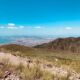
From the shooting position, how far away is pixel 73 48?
192875mm

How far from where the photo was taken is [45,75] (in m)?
12.2

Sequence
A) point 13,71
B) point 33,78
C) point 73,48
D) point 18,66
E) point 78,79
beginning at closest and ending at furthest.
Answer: point 33,78
point 13,71
point 18,66
point 78,79
point 73,48

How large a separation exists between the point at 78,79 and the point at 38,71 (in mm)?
3586

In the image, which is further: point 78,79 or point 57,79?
point 78,79

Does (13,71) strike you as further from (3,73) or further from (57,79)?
(57,79)

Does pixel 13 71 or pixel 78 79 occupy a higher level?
pixel 13 71

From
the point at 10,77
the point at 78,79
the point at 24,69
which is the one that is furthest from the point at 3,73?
the point at 78,79

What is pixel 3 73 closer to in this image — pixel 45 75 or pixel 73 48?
pixel 45 75

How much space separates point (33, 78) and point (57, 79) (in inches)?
59.2

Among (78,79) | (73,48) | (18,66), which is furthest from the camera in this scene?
(73,48)

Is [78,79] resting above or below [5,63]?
below

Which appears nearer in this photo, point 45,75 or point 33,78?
point 33,78

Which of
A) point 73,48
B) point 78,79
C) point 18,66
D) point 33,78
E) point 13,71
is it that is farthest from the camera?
point 73,48

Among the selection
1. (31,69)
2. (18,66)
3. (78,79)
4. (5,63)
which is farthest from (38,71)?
(78,79)
